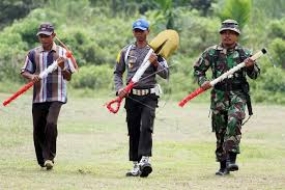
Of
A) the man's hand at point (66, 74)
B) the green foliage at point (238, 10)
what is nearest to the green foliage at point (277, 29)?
the green foliage at point (238, 10)

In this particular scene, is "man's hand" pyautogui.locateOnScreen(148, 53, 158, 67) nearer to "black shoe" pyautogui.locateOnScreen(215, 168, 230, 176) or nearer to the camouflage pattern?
the camouflage pattern

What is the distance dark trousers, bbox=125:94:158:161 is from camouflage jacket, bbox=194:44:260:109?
2.36 feet

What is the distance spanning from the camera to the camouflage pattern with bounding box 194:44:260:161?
404 inches

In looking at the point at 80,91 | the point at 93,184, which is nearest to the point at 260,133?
the point at 93,184

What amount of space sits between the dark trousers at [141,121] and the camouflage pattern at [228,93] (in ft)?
2.36

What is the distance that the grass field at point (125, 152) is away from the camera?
9562mm

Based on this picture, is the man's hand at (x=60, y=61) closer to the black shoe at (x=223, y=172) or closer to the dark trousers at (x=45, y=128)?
the dark trousers at (x=45, y=128)

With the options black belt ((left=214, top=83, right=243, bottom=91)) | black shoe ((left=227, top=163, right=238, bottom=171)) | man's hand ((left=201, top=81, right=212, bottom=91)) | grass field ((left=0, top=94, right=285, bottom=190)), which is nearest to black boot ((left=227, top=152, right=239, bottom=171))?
black shoe ((left=227, top=163, right=238, bottom=171))

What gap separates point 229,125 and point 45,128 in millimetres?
2412

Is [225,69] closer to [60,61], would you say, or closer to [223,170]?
[223,170]

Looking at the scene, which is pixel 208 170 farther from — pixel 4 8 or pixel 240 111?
pixel 4 8

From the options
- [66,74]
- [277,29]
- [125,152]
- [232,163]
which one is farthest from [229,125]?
[277,29]

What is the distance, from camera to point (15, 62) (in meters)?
31.4

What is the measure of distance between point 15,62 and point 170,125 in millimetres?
12669
